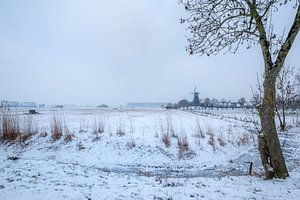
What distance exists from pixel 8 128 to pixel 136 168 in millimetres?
8325

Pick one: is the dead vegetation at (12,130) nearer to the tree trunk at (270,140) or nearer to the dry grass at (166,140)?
the dry grass at (166,140)

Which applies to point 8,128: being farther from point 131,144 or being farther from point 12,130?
point 131,144

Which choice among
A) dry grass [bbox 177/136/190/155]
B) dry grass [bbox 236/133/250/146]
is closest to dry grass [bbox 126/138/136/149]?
dry grass [bbox 177/136/190/155]

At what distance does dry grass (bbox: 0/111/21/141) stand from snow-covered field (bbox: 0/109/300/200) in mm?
548

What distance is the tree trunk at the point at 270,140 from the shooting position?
20.3 feet

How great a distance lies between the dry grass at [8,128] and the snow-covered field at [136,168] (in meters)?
0.55

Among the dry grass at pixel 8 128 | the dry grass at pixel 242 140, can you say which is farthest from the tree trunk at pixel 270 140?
the dry grass at pixel 8 128

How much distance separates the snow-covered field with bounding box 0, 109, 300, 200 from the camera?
4.87 m

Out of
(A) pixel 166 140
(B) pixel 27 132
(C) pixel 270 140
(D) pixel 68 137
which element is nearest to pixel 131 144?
(A) pixel 166 140

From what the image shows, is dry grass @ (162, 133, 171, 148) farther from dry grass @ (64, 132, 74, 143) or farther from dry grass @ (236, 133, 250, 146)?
dry grass @ (64, 132, 74, 143)

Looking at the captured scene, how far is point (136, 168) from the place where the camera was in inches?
397

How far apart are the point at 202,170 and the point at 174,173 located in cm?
129

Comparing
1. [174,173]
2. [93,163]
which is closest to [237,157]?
[174,173]

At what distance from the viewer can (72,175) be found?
5988 mm
